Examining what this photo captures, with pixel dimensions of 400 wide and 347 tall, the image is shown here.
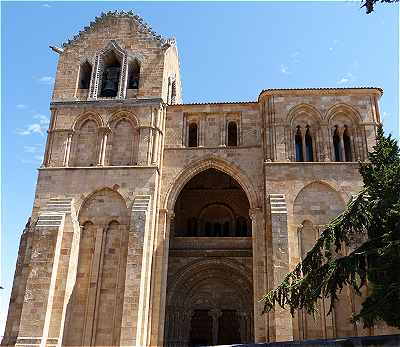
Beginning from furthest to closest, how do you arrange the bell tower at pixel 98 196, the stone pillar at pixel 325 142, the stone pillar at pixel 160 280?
the stone pillar at pixel 325 142 → the stone pillar at pixel 160 280 → the bell tower at pixel 98 196

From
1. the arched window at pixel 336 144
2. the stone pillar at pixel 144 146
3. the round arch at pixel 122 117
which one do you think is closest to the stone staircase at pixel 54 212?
the stone pillar at pixel 144 146

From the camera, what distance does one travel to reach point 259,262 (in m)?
16.9

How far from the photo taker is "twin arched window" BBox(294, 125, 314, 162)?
1856 cm

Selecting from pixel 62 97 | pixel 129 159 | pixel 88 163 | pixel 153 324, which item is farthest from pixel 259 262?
pixel 62 97

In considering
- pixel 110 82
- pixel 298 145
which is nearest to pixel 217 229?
pixel 298 145

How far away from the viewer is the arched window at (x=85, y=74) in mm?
20875

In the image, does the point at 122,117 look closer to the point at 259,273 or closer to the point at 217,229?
the point at 217,229

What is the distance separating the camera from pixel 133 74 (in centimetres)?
2106

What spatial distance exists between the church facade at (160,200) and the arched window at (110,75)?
0.22 ft

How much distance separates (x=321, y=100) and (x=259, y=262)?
24.6 feet

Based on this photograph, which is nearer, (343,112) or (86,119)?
(343,112)

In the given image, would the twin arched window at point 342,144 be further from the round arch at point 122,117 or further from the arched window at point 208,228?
the round arch at point 122,117

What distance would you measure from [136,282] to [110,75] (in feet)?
33.2

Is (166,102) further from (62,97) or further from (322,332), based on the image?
(322,332)
